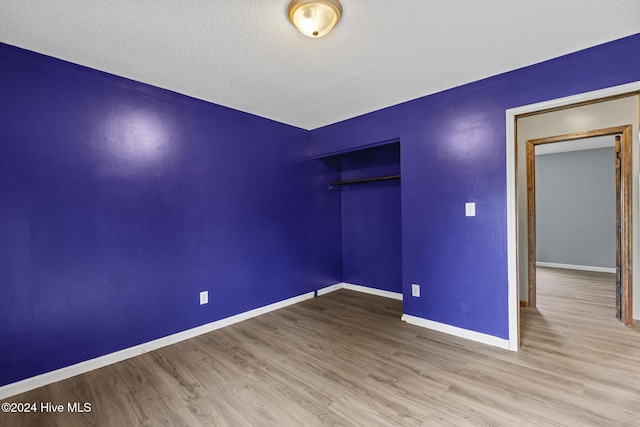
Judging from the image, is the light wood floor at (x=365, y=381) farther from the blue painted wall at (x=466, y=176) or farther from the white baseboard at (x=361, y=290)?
the white baseboard at (x=361, y=290)

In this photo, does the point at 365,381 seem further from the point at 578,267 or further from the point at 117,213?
the point at 578,267

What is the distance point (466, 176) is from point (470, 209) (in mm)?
322

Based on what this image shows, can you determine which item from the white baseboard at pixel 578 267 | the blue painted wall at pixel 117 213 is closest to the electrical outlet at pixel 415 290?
the blue painted wall at pixel 117 213

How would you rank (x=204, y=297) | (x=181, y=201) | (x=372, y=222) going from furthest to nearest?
1. (x=372, y=222)
2. (x=204, y=297)
3. (x=181, y=201)

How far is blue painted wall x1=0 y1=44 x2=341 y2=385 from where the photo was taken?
76.7 inches

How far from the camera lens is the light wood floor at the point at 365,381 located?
5.46ft

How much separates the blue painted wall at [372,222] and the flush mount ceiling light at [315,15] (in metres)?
2.38

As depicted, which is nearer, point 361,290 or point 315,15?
point 315,15

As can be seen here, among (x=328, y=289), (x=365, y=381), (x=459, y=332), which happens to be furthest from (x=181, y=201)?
(x=459, y=332)

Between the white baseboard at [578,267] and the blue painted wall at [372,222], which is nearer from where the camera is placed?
the blue painted wall at [372,222]

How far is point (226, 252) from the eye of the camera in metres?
3.07

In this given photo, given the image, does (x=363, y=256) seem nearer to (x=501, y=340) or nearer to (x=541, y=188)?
(x=501, y=340)

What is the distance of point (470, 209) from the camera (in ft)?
8.61

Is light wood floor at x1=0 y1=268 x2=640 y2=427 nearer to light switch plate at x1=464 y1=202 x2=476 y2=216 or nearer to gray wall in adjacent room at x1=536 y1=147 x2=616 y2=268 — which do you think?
light switch plate at x1=464 y1=202 x2=476 y2=216
